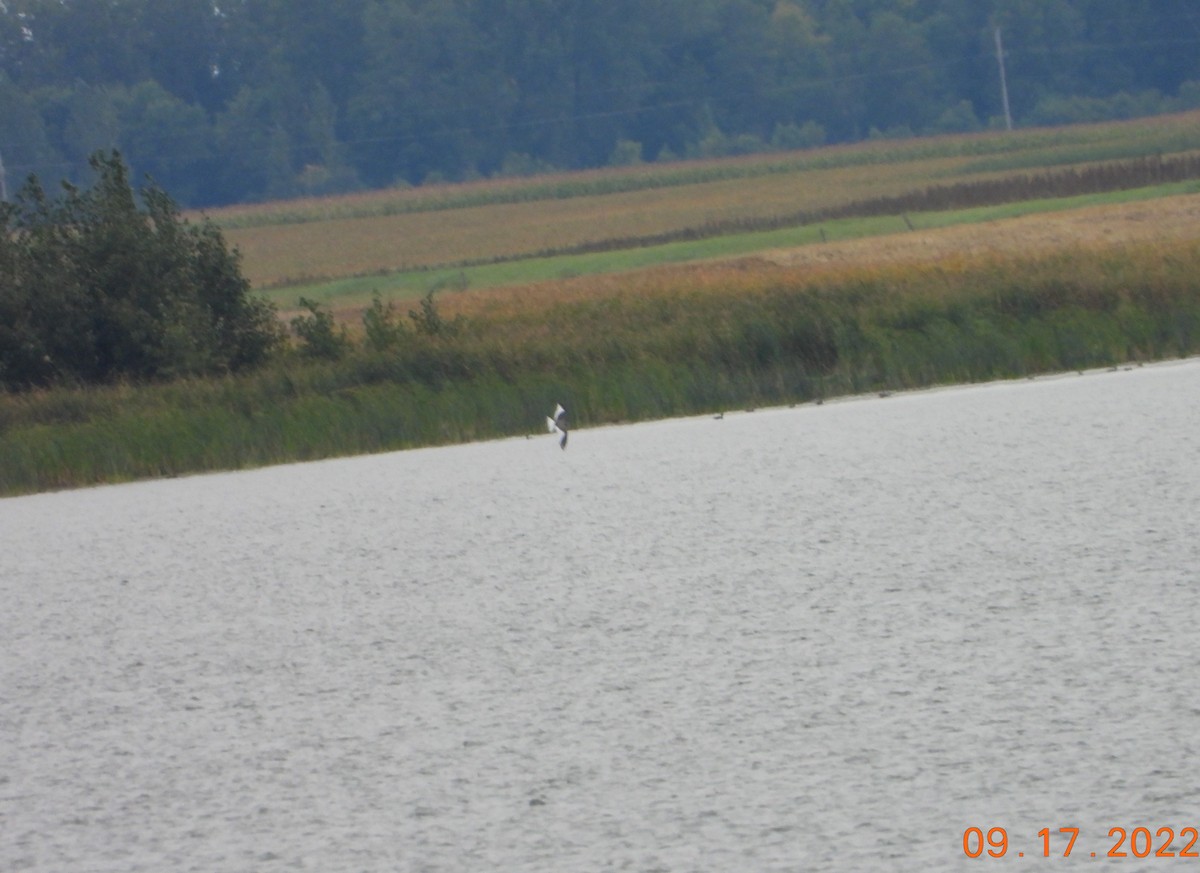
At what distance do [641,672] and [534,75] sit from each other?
380 ft

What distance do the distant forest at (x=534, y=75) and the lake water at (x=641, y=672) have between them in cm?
10243

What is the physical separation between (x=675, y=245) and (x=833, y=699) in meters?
48.0

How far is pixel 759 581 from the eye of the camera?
30.9ft

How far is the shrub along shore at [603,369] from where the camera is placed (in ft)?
64.5

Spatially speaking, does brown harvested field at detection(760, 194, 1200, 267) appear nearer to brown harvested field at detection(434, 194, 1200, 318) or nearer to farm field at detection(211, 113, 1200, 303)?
brown harvested field at detection(434, 194, 1200, 318)

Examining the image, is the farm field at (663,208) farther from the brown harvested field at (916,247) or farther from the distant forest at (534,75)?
the distant forest at (534,75)

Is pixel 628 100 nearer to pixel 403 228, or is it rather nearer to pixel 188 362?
pixel 403 228

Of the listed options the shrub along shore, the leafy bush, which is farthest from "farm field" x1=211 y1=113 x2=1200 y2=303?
the shrub along shore

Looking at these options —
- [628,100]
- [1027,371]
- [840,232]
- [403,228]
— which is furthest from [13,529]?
[628,100]

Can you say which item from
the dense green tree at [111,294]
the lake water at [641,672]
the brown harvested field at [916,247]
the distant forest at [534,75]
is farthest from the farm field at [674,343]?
the distant forest at [534,75]

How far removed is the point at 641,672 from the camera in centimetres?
766

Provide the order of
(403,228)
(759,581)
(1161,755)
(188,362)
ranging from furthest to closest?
(403,228), (188,362), (759,581), (1161,755)

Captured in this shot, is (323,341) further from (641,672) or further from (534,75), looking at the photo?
(534,75)

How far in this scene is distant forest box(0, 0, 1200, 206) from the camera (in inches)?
4500
